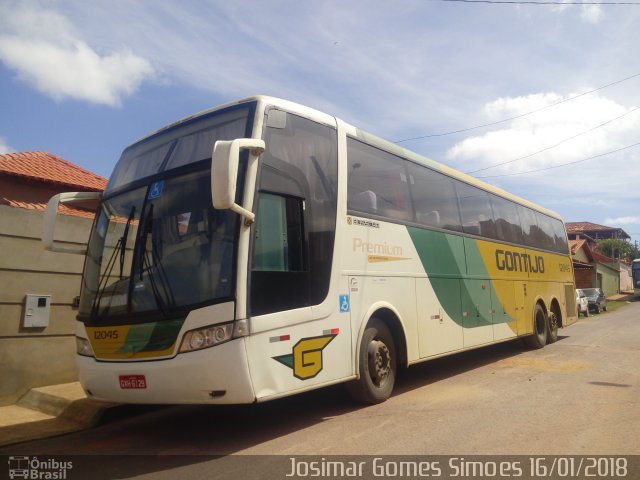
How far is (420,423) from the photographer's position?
17.6 feet

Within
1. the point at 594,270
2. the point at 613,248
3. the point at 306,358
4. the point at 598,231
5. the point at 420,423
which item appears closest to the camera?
the point at 306,358

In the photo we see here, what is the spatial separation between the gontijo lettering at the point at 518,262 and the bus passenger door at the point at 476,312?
973 mm

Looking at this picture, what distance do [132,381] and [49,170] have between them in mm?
16079

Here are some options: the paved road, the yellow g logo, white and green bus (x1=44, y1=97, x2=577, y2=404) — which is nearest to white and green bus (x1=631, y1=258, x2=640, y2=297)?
the paved road

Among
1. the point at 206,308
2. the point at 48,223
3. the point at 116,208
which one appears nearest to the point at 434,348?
the point at 206,308

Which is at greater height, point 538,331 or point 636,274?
point 636,274

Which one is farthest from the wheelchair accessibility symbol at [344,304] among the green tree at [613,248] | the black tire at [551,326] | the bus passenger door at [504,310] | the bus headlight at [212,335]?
the green tree at [613,248]

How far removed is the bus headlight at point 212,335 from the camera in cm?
442

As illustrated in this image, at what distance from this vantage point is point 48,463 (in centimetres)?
460

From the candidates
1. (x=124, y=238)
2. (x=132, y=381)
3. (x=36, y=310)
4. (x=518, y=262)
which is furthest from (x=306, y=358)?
(x=518, y=262)

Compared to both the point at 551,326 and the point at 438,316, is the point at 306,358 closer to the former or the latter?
the point at 438,316

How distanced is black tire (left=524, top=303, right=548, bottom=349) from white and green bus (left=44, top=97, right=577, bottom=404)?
538 cm

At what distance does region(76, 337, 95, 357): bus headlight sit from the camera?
17.4ft

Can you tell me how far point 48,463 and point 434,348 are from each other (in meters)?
5.17
